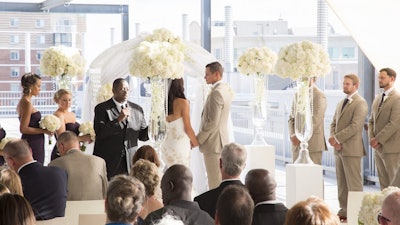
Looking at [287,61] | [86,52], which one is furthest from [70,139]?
[86,52]

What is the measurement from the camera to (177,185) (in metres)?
4.61

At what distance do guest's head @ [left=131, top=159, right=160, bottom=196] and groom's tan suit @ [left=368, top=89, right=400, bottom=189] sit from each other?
12.9ft

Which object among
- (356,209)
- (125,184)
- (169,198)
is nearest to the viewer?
(125,184)

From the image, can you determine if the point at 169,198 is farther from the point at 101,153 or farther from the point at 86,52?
the point at 86,52

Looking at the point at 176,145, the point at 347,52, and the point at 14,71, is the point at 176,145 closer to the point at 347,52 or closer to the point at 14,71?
the point at 14,71

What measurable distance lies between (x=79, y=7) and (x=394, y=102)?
6480 millimetres

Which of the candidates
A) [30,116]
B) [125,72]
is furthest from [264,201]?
[125,72]

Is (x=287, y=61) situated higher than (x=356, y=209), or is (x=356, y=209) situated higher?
(x=287, y=61)

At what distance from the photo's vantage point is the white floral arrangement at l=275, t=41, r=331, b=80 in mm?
7773

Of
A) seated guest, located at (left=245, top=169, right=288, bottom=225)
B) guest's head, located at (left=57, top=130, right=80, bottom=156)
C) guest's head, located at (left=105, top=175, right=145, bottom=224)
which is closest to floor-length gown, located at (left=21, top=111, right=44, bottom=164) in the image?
guest's head, located at (left=57, top=130, right=80, bottom=156)

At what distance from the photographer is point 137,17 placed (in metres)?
15.3

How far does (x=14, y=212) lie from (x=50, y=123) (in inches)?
192

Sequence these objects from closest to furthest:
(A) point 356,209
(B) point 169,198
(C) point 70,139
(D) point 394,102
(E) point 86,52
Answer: (B) point 169,198, (A) point 356,209, (C) point 70,139, (D) point 394,102, (E) point 86,52

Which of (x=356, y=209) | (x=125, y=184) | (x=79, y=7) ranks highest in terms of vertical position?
(x=79, y=7)
